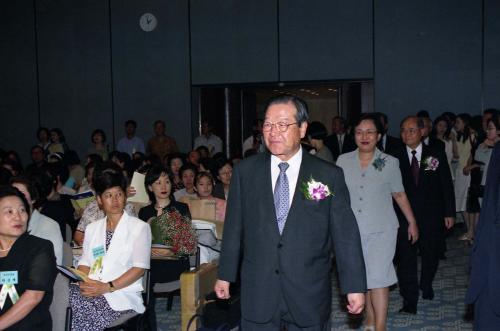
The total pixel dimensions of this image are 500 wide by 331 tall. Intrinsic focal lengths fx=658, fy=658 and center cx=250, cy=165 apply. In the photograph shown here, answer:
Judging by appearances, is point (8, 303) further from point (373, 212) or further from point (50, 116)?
point (50, 116)

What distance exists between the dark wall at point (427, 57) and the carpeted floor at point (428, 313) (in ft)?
16.5

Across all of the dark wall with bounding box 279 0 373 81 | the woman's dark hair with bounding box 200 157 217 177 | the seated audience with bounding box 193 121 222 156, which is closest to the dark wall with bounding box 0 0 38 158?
the seated audience with bounding box 193 121 222 156

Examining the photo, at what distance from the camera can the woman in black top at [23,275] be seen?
3279 millimetres

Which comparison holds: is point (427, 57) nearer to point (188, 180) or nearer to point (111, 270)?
point (188, 180)

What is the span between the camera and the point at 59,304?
347 cm

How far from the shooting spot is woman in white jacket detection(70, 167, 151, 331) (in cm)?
398

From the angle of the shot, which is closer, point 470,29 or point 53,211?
point 53,211

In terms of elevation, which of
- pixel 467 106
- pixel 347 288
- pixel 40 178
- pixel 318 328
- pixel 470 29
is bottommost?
pixel 318 328

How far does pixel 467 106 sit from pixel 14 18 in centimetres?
907

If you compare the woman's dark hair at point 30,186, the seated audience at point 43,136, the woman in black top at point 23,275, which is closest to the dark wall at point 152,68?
the seated audience at point 43,136

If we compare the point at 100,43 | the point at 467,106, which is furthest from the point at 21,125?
the point at 467,106

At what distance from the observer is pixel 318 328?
3.03m

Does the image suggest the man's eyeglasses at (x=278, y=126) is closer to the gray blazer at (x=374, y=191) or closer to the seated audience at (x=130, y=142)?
the gray blazer at (x=374, y=191)

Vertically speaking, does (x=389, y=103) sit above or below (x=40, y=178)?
above
